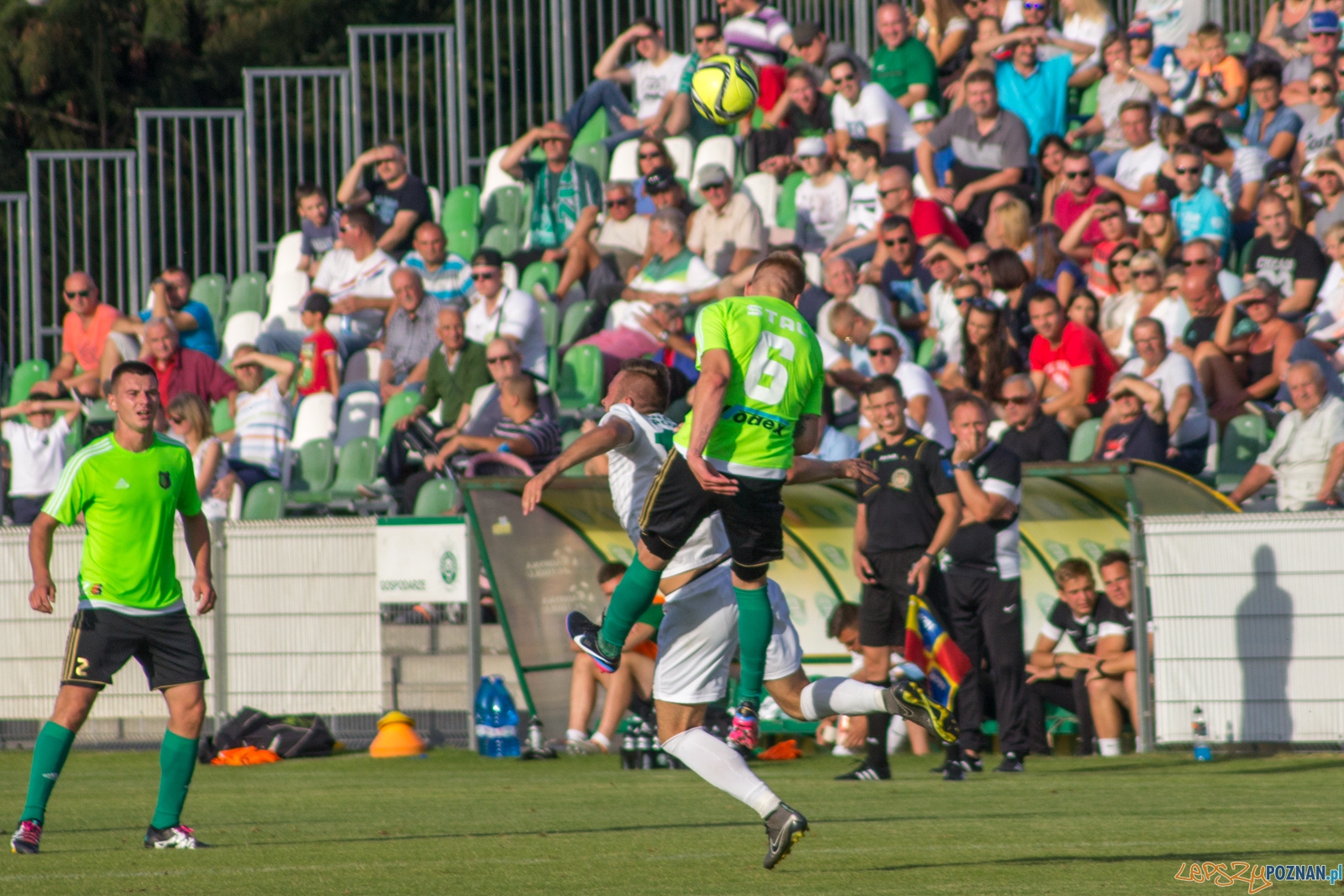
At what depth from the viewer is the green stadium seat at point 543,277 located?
1761 cm

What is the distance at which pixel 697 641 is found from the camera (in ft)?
23.7

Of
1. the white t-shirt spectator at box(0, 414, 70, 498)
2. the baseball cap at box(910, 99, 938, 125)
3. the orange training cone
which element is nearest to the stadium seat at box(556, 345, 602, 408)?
the orange training cone

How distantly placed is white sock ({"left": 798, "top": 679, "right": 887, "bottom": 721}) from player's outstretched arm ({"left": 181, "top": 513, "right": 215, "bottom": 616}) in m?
2.88

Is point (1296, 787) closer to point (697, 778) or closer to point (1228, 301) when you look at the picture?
point (697, 778)

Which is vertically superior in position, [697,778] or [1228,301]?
[1228,301]

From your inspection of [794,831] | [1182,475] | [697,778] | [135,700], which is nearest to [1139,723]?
[1182,475]

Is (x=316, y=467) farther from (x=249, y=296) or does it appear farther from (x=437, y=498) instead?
(x=249, y=296)

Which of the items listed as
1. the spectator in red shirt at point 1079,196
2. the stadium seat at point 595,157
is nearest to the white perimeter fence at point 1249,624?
the spectator in red shirt at point 1079,196

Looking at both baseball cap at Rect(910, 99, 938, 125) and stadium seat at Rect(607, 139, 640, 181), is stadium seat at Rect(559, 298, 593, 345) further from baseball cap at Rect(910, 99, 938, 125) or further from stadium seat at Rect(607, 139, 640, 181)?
baseball cap at Rect(910, 99, 938, 125)

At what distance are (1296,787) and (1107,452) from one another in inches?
146

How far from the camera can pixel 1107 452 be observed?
13203 millimetres

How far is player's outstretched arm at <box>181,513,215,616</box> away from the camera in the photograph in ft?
27.9

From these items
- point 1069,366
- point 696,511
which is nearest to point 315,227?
point 1069,366

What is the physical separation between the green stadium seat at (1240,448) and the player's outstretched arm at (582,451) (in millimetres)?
7229
